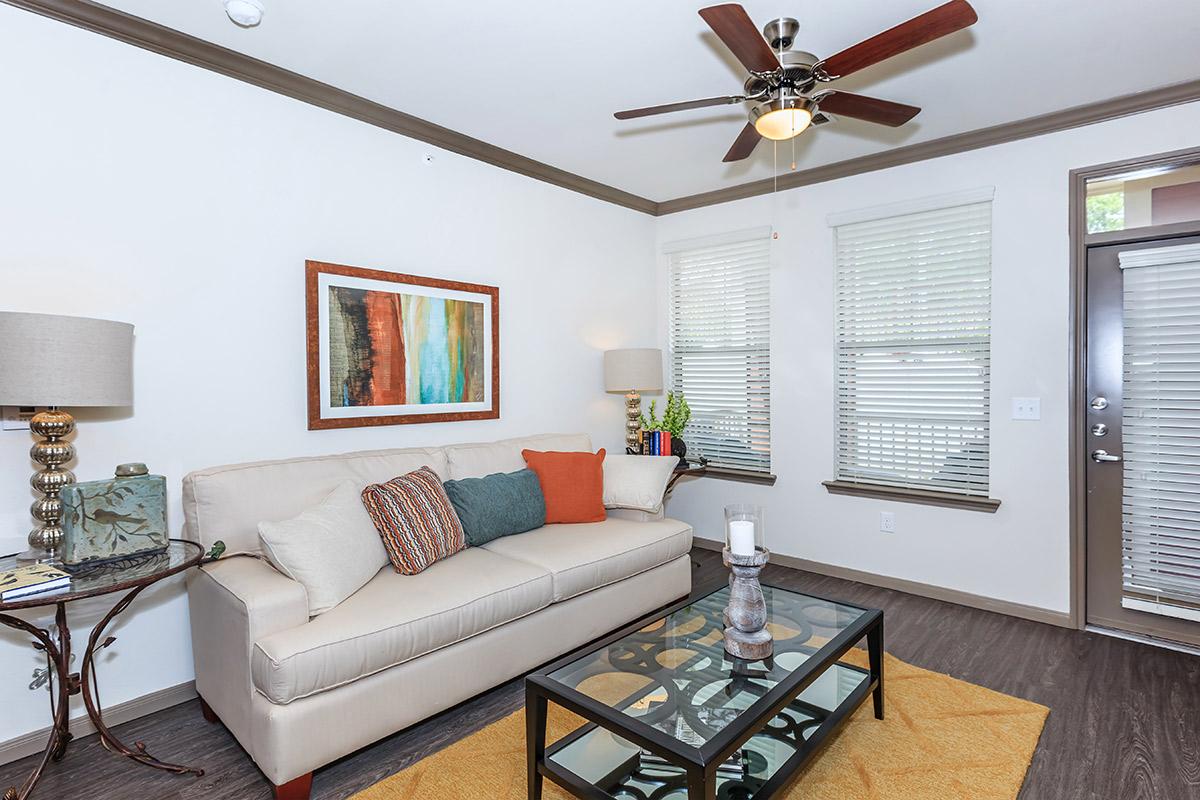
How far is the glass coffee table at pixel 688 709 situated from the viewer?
1.61m

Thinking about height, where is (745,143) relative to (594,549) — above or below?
above

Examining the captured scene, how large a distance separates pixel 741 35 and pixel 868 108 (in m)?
0.80

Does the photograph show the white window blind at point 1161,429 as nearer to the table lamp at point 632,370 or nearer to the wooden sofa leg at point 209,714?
the table lamp at point 632,370

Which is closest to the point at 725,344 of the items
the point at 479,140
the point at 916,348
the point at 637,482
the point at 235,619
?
the point at 916,348

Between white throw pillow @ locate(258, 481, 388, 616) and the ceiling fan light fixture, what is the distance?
2.24 m

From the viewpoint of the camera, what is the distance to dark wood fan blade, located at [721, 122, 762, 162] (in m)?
2.70

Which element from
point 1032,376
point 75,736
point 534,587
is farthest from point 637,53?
point 75,736

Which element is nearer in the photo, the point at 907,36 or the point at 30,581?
the point at 30,581

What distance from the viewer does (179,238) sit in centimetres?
258

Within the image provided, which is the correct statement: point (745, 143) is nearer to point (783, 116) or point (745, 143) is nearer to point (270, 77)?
point (783, 116)

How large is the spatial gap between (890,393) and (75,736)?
4.34 metres

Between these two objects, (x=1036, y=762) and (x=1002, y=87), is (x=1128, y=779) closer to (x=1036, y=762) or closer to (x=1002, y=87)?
(x=1036, y=762)

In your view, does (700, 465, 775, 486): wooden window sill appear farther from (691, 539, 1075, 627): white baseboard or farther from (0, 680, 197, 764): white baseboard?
(0, 680, 197, 764): white baseboard

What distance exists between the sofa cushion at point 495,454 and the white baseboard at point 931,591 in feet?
5.89
